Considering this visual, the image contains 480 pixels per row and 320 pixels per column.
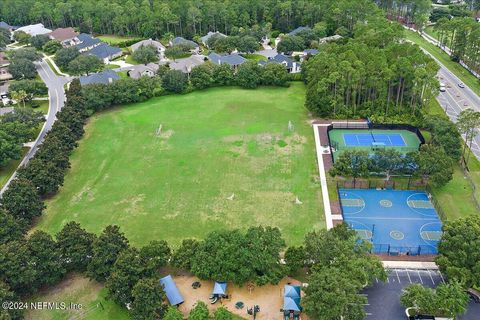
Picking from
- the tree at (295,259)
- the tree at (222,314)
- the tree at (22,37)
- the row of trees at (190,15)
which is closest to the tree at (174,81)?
the row of trees at (190,15)

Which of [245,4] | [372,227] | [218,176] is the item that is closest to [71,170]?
[218,176]

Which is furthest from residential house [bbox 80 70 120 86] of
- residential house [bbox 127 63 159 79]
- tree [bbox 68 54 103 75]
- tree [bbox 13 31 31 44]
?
tree [bbox 13 31 31 44]

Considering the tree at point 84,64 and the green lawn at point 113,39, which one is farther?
the green lawn at point 113,39

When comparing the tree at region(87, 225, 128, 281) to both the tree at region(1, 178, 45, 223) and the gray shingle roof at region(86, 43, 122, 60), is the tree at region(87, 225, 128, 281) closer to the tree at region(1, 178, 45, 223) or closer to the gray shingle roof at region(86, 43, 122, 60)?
the tree at region(1, 178, 45, 223)

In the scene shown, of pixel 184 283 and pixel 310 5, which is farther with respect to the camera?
pixel 310 5

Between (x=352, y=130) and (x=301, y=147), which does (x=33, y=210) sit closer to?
(x=301, y=147)

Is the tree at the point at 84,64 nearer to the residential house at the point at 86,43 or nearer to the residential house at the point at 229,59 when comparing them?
the residential house at the point at 86,43

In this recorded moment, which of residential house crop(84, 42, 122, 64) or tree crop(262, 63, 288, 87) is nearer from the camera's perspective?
tree crop(262, 63, 288, 87)
